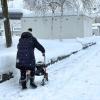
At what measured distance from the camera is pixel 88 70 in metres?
15.2

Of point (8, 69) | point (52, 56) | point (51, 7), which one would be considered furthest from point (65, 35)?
point (8, 69)

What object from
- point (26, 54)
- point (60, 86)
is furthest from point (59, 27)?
point (26, 54)

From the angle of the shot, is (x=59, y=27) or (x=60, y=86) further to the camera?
(x=59, y=27)

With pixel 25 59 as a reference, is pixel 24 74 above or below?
below

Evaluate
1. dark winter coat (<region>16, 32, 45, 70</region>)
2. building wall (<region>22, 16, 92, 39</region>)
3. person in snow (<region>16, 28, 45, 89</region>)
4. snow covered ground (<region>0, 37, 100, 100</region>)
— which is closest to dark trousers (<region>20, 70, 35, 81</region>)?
person in snow (<region>16, 28, 45, 89</region>)

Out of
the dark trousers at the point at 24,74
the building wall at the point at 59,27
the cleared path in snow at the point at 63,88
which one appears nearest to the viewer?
the cleared path in snow at the point at 63,88

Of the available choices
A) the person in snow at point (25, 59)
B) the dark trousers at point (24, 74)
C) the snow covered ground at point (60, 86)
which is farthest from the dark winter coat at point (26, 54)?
the snow covered ground at point (60, 86)

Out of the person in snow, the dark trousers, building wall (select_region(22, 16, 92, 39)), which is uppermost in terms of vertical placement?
the person in snow

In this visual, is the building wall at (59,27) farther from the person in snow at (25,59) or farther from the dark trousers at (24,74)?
the dark trousers at (24,74)

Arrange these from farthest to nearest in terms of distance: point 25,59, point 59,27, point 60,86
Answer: point 59,27
point 60,86
point 25,59

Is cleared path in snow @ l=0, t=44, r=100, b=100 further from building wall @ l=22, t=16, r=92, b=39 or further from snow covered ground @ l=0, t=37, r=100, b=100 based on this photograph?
building wall @ l=22, t=16, r=92, b=39

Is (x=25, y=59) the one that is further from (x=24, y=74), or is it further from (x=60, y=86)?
(x=60, y=86)

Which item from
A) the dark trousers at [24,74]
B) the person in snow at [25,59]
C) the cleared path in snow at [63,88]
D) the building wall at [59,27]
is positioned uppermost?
the person in snow at [25,59]

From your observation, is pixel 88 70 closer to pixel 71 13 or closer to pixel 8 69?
pixel 8 69
